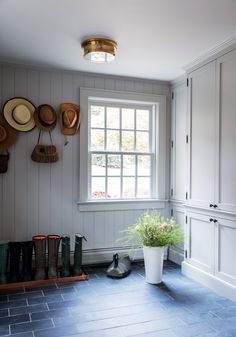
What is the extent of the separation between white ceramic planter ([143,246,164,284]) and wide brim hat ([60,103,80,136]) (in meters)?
1.69

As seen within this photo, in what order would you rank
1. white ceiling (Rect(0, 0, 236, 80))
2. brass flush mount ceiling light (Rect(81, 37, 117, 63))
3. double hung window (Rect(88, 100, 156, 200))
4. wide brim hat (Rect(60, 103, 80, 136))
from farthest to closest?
double hung window (Rect(88, 100, 156, 200))
wide brim hat (Rect(60, 103, 80, 136))
brass flush mount ceiling light (Rect(81, 37, 117, 63))
white ceiling (Rect(0, 0, 236, 80))

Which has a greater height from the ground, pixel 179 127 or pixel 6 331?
pixel 179 127

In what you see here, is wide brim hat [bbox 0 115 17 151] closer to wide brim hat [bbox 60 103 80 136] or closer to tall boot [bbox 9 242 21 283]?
wide brim hat [bbox 60 103 80 136]

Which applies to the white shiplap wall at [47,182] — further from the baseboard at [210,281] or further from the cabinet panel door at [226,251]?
the cabinet panel door at [226,251]

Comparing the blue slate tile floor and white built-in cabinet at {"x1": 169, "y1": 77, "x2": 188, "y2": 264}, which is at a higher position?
white built-in cabinet at {"x1": 169, "y1": 77, "x2": 188, "y2": 264}

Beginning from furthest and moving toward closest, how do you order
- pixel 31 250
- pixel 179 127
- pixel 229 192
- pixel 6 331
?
pixel 179 127, pixel 31 250, pixel 229 192, pixel 6 331

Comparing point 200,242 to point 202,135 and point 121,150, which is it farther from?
point 121,150

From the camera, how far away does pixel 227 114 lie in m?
2.97

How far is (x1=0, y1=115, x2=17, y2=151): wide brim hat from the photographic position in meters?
3.50

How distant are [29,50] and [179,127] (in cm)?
209

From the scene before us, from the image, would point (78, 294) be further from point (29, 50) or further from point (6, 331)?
point (29, 50)

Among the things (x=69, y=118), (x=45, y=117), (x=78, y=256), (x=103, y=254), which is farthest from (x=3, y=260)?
(x=69, y=118)

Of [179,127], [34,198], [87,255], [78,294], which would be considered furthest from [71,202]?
[179,127]

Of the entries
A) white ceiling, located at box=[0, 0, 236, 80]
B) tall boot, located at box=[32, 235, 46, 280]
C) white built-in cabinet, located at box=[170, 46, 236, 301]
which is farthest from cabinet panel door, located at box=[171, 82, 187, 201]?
tall boot, located at box=[32, 235, 46, 280]
